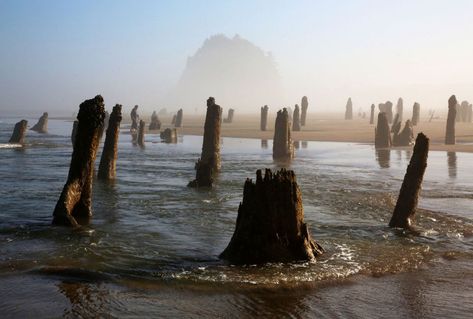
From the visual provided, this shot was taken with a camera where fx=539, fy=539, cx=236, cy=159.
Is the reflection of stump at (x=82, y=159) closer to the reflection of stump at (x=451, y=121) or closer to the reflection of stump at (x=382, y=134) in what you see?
the reflection of stump at (x=382, y=134)

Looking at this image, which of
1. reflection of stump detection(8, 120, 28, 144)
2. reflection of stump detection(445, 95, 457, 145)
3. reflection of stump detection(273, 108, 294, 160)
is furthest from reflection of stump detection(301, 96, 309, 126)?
reflection of stump detection(273, 108, 294, 160)

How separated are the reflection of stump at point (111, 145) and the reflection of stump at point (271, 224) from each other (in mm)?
10209

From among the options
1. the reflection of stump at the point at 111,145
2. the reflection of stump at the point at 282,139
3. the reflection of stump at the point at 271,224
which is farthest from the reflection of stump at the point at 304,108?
the reflection of stump at the point at 271,224

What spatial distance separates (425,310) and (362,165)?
20.1 meters

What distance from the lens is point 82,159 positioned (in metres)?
11.6

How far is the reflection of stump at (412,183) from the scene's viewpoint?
11734mm

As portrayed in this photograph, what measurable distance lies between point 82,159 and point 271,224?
495cm

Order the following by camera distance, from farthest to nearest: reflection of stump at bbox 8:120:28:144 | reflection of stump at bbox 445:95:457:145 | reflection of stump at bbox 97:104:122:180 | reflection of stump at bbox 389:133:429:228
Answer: reflection of stump at bbox 445:95:457:145 → reflection of stump at bbox 8:120:28:144 → reflection of stump at bbox 97:104:122:180 → reflection of stump at bbox 389:133:429:228

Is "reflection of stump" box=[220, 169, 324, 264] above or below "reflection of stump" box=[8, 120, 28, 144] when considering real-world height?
below

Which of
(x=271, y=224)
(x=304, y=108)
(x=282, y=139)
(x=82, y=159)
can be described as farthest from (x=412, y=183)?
(x=304, y=108)

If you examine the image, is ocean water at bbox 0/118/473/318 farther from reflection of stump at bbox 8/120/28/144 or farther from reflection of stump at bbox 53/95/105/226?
reflection of stump at bbox 8/120/28/144

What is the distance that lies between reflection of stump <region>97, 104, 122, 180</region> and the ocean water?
29.0 inches

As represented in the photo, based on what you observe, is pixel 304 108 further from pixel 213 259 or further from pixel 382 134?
pixel 213 259

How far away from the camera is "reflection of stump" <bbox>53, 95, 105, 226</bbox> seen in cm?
1148
